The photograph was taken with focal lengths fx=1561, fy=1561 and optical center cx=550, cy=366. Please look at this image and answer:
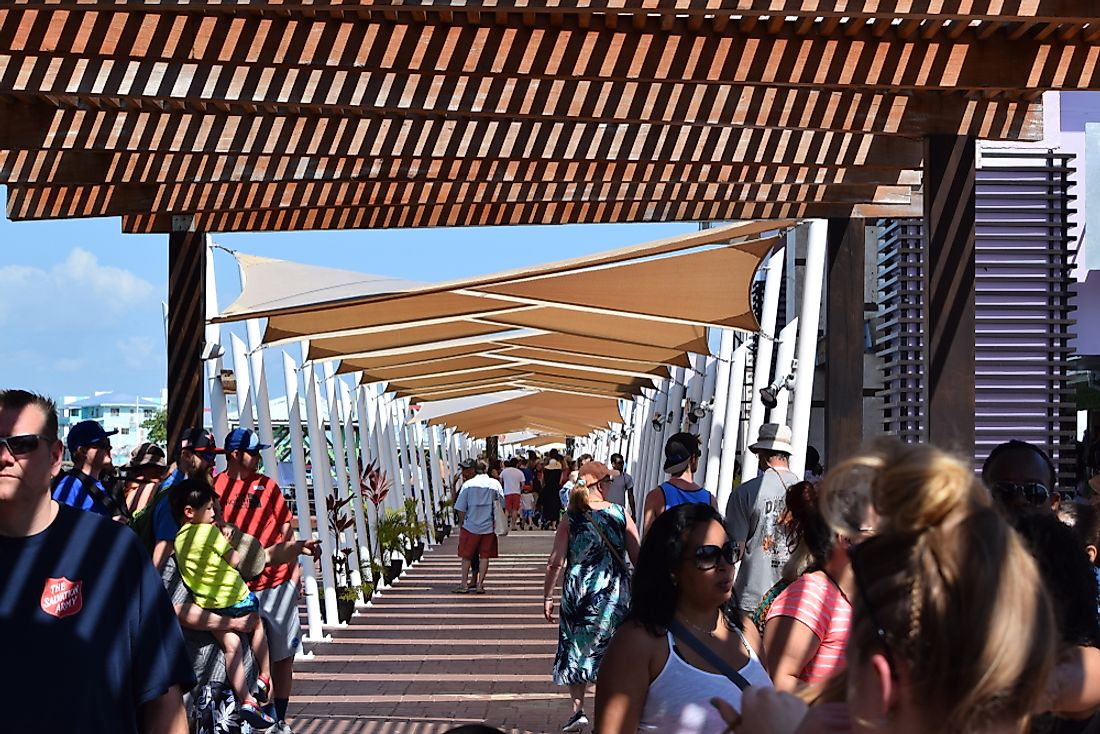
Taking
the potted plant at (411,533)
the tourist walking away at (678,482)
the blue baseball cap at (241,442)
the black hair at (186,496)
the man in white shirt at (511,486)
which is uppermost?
the man in white shirt at (511,486)

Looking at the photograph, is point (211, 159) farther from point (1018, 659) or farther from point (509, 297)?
point (1018, 659)

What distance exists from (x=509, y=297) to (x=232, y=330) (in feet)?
10.2

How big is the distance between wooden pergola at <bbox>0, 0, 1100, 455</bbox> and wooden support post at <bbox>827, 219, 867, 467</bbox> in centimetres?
61

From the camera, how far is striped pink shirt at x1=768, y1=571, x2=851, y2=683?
377 centimetres

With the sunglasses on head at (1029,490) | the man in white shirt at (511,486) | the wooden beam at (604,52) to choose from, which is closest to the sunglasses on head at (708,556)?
the sunglasses on head at (1029,490)

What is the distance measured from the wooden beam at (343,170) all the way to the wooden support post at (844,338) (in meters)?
0.78

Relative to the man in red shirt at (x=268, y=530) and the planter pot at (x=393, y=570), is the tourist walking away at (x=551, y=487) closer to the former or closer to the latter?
the planter pot at (x=393, y=570)

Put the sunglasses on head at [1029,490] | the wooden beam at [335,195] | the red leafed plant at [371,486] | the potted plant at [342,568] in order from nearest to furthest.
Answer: the sunglasses on head at [1029,490], the wooden beam at [335,195], the potted plant at [342,568], the red leafed plant at [371,486]

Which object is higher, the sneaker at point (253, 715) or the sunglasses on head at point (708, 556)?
the sunglasses on head at point (708, 556)

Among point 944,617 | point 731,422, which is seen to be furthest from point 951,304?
point 731,422

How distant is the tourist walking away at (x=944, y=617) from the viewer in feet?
4.57

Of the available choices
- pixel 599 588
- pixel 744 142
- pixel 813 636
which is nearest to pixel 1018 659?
pixel 813 636

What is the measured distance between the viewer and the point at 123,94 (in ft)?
20.9

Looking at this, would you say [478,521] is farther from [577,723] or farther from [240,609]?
[240,609]
